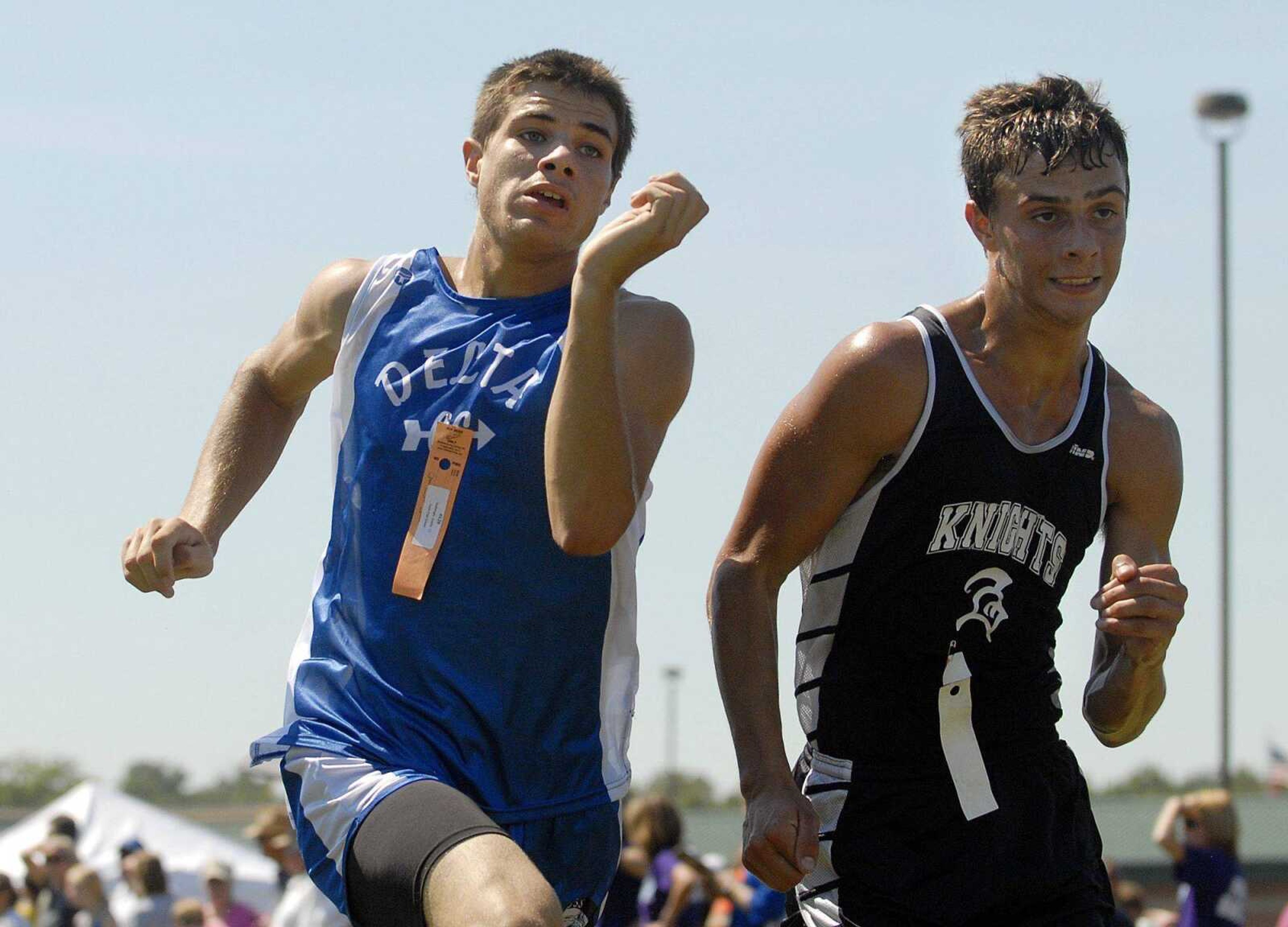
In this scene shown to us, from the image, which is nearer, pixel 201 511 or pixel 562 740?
pixel 562 740

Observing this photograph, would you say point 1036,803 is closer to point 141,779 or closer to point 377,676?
point 377,676

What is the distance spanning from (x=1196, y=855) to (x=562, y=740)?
6599 millimetres

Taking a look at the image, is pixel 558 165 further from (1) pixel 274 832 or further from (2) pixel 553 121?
(1) pixel 274 832

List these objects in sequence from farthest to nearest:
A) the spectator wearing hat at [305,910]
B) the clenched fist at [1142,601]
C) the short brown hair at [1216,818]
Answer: the short brown hair at [1216,818], the spectator wearing hat at [305,910], the clenched fist at [1142,601]

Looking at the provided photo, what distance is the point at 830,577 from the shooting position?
4.31m

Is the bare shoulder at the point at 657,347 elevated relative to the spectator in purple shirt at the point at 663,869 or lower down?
elevated

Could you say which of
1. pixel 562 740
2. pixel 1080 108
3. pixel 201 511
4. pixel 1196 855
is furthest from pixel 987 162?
pixel 1196 855

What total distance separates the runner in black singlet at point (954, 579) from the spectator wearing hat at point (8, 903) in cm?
1106

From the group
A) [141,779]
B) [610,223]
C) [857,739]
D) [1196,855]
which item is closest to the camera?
[610,223]

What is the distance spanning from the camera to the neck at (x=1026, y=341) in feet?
14.4

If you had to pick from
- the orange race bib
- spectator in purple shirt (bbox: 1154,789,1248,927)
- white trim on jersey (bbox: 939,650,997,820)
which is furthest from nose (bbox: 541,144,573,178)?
spectator in purple shirt (bbox: 1154,789,1248,927)

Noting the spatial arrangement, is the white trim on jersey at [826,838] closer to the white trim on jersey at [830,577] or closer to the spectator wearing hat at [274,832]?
the white trim on jersey at [830,577]

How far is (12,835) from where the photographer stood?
19.4 m

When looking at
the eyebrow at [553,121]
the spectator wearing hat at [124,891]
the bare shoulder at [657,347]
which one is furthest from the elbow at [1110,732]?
the spectator wearing hat at [124,891]
